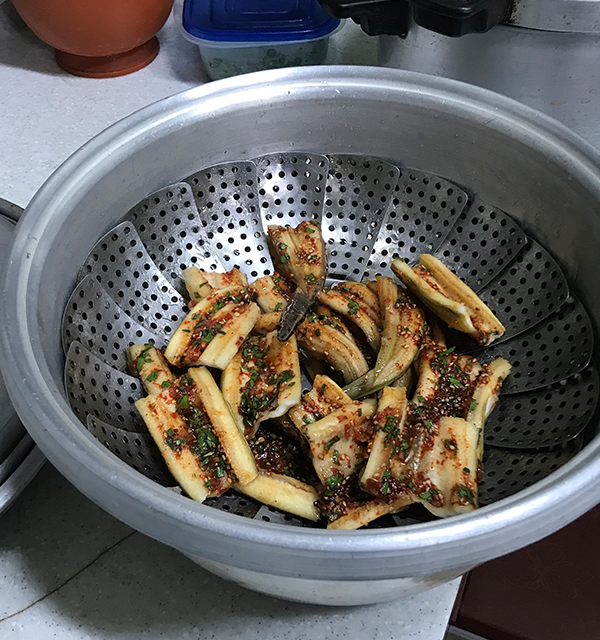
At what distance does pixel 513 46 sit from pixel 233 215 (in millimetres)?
419

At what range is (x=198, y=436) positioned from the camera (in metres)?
0.63

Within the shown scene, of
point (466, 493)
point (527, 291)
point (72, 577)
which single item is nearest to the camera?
point (466, 493)

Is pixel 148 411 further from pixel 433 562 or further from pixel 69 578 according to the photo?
pixel 433 562

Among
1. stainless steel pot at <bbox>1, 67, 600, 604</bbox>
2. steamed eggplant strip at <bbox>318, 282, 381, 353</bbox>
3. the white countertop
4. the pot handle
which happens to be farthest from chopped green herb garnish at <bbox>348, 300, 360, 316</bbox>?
the pot handle

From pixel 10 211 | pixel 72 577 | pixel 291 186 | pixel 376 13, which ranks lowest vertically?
pixel 72 577

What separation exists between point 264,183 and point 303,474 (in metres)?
0.40

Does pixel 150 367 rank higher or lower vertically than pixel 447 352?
lower

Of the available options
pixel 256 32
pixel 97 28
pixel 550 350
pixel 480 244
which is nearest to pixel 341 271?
pixel 480 244

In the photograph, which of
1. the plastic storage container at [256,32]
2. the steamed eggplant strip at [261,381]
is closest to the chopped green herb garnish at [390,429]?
the steamed eggplant strip at [261,381]

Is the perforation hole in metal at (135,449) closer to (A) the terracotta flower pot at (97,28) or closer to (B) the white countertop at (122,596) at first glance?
(B) the white countertop at (122,596)

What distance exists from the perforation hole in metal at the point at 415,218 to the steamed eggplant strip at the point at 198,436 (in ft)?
1.05

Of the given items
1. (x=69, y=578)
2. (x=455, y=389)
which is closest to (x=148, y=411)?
(x=69, y=578)

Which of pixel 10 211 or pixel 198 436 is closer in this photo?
pixel 198 436

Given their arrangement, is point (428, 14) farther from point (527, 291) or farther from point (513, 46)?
point (527, 291)
